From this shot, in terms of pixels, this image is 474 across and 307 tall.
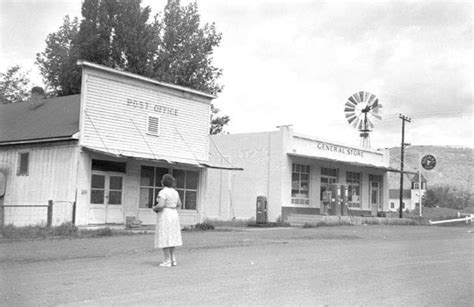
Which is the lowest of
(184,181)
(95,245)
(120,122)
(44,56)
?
(95,245)

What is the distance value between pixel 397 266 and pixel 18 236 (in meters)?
11.7

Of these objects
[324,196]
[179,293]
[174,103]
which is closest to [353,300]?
[179,293]

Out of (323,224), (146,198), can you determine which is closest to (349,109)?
(323,224)

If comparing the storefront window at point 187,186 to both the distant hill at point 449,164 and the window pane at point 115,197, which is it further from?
the distant hill at point 449,164

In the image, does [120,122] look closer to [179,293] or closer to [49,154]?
[49,154]

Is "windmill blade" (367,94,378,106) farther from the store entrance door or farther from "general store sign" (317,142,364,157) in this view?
the store entrance door

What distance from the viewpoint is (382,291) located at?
8.61 m

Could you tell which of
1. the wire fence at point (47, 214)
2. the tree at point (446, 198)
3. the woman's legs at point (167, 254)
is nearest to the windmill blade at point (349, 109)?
the wire fence at point (47, 214)

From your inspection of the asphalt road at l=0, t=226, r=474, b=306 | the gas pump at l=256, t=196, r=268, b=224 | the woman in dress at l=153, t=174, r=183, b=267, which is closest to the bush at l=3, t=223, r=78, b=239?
the asphalt road at l=0, t=226, r=474, b=306

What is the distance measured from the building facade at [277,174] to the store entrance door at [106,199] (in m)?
7.91

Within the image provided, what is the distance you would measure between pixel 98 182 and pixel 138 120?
321cm

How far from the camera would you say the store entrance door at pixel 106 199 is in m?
22.2

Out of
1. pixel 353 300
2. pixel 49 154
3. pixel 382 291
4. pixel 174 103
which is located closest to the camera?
pixel 353 300

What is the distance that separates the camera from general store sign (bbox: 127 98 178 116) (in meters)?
24.0
